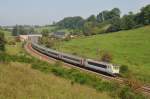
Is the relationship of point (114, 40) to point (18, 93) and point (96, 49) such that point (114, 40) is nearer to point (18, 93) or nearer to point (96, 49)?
point (96, 49)

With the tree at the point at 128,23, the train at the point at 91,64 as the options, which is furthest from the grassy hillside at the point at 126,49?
the tree at the point at 128,23

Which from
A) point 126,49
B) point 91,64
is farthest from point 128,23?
point 91,64

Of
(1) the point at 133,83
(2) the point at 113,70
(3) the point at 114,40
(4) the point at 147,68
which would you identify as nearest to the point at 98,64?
(2) the point at 113,70

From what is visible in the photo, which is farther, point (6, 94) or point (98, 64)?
point (98, 64)

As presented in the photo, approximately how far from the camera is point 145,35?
328 feet

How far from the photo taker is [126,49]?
8594 centimetres

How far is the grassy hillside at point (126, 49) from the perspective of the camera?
67.0 metres

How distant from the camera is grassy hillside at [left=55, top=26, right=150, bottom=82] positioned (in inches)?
2640

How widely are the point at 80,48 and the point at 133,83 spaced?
6199 centimetres

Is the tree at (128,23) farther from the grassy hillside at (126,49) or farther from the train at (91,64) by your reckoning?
the train at (91,64)

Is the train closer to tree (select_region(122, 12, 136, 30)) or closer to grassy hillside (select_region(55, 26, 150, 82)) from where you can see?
grassy hillside (select_region(55, 26, 150, 82))

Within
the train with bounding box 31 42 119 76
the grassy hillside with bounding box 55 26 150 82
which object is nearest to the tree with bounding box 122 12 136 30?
the grassy hillside with bounding box 55 26 150 82

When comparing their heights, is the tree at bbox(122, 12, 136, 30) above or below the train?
above

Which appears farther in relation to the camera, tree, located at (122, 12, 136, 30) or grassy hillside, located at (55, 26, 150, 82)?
tree, located at (122, 12, 136, 30)
